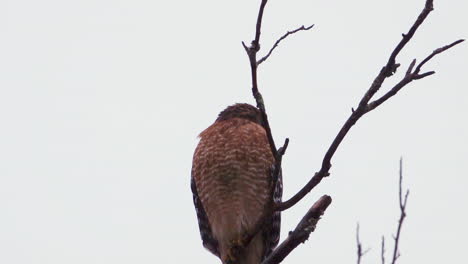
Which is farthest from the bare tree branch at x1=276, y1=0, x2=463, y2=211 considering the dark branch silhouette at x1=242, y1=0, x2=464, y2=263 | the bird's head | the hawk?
the bird's head

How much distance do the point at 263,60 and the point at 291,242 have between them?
1.59m

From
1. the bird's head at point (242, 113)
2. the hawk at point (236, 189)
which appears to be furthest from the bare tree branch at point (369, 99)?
the bird's head at point (242, 113)

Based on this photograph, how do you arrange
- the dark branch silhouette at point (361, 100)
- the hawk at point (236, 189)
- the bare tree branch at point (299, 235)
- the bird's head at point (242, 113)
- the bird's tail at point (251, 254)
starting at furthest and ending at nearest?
the bird's head at point (242, 113) → the hawk at point (236, 189) → the bird's tail at point (251, 254) → the bare tree branch at point (299, 235) → the dark branch silhouette at point (361, 100)

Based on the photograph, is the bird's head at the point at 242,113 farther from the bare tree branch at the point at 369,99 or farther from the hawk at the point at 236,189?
the bare tree branch at the point at 369,99

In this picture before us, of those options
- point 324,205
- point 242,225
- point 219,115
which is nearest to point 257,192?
point 242,225

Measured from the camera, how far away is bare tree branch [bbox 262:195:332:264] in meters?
5.81

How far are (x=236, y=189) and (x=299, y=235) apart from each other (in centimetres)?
236

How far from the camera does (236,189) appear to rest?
8.12m

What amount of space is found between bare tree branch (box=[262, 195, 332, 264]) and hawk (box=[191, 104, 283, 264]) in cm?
203

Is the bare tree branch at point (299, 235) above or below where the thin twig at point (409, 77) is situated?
below

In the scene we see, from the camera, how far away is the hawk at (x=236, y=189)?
8.08 metres

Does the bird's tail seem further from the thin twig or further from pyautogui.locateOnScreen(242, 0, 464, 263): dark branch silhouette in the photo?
the thin twig

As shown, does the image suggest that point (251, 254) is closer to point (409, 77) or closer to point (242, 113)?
point (242, 113)

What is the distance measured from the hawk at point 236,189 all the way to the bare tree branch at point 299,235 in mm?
2030
